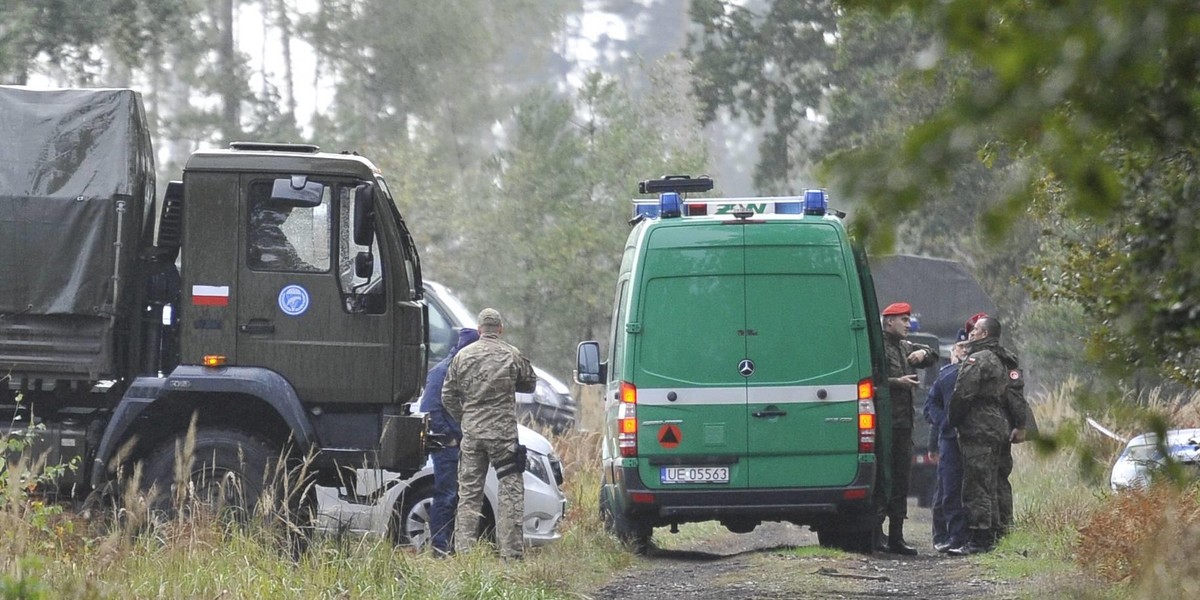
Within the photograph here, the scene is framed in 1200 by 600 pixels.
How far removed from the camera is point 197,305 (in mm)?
9922

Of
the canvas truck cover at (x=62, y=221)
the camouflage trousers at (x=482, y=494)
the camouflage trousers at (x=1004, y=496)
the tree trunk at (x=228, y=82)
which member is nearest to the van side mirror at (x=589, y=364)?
the camouflage trousers at (x=482, y=494)

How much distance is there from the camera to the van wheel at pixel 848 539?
38.0ft

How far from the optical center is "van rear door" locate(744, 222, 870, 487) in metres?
10.4

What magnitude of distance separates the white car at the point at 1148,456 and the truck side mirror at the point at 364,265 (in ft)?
14.9

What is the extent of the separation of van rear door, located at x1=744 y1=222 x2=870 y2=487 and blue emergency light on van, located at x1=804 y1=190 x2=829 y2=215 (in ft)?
0.57

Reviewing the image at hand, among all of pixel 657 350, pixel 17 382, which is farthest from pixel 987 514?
pixel 17 382

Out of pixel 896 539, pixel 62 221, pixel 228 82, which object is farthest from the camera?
pixel 228 82

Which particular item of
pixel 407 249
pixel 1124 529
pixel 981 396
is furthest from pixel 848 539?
pixel 407 249

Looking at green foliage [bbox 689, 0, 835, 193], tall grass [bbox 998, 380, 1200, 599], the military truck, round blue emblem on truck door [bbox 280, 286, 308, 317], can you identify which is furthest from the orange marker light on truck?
green foliage [bbox 689, 0, 835, 193]

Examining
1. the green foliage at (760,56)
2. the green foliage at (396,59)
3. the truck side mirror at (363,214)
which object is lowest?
the truck side mirror at (363,214)

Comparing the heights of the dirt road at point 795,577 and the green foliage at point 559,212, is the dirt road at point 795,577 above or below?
below

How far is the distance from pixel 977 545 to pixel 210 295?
5779 mm

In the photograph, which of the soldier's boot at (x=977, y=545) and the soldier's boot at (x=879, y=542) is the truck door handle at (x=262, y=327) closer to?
the soldier's boot at (x=879, y=542)

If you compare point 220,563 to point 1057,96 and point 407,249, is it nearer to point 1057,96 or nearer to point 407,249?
point 407,249
